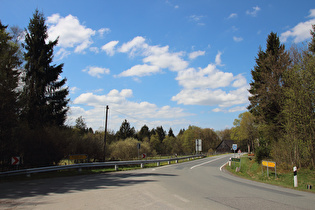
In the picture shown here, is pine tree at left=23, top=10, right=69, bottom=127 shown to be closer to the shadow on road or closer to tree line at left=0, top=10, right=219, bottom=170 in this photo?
tree line at left=0, top=10, right=219, bottom=170

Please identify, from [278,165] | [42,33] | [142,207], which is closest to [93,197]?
[142,207]

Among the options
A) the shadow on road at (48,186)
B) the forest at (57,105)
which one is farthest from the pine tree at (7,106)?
the shadow on road at (48,186)

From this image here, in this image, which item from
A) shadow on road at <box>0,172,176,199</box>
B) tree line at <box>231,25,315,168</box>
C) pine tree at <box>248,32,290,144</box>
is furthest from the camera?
pine tree at <box>248,32,290,144</box>

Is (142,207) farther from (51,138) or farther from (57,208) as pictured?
(51,138)

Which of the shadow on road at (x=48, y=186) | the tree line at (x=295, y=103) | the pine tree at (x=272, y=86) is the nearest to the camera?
the shadow on road at (x=48, y=186)

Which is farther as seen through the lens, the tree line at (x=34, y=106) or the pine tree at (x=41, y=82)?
the pine tree at (x=41, y=82)

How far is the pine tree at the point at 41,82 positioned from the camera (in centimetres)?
2184

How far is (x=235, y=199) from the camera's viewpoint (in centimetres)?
762

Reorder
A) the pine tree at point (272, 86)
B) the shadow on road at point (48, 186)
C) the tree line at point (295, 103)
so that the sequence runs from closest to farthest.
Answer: the shadow on road at point (48, 186)
the tree line at point (295, 103)
the pine tree at point (272, 86)

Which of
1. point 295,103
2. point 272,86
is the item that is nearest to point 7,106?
point 295,103

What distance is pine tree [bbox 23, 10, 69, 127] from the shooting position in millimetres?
21844

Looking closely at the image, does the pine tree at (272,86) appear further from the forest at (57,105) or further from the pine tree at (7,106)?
the pine tree at (7,106)

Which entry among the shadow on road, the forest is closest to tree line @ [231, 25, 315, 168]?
the forest

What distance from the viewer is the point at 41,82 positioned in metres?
22.6
